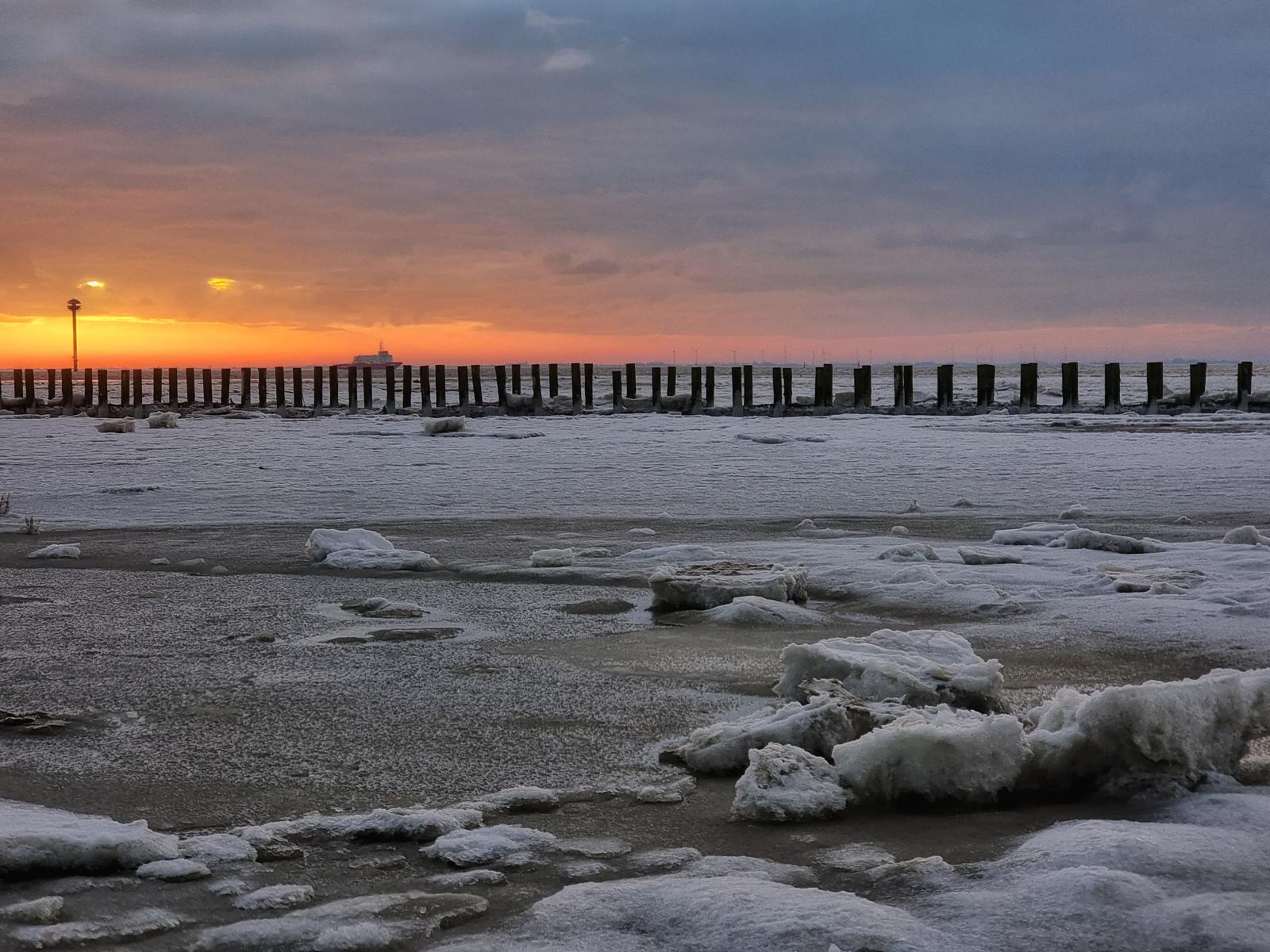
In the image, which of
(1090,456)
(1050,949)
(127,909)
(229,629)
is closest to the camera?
(1050,949)

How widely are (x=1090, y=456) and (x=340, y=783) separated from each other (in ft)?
40.3

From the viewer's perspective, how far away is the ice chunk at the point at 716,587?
16.6ft

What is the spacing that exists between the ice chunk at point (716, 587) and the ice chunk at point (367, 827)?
8.36 ft

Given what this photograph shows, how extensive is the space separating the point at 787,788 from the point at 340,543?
4291 mm

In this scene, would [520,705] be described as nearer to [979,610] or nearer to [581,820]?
[581,820]

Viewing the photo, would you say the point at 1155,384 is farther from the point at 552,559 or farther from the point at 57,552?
the point at 57,552

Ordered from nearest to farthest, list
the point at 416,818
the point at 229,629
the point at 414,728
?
the point at 416,818, the point at 414,728, the point at 229,629

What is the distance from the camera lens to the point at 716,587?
16.7 ft

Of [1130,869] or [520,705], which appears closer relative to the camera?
[1130,869]

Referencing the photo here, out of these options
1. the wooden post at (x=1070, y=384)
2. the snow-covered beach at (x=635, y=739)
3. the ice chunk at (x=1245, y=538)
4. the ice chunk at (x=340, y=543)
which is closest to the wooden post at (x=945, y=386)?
the wooden post at (x=1070, y=384)

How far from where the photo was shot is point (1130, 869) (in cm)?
227

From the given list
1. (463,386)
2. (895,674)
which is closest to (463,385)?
(463,386)

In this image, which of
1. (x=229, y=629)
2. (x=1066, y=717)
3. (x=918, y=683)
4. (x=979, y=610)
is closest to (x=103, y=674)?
(x=229, y=629)

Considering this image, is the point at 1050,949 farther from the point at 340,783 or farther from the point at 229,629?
the point at 229,629
